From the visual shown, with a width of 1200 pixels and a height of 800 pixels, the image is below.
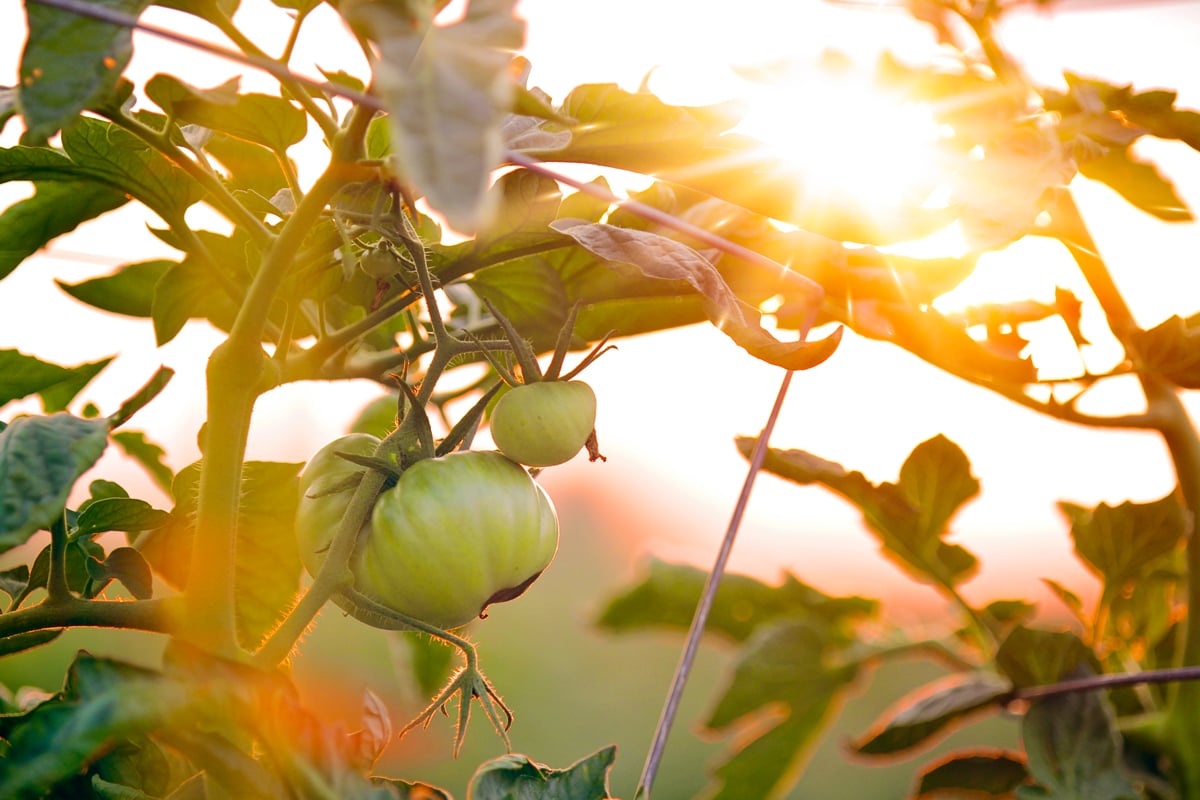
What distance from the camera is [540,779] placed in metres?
0.35

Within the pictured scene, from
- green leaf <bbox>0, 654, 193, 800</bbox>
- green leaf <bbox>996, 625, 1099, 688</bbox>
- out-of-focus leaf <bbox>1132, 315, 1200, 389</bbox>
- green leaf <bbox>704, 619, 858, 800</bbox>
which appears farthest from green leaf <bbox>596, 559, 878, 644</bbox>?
green leaf <bbox>0, 654, 193, 800</bbox>

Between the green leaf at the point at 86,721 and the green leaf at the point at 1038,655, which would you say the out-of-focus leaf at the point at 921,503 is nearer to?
the green leaf at the point at 1038,655

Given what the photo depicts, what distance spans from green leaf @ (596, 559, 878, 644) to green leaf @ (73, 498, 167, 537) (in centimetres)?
48

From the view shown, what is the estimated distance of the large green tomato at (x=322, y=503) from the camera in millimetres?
364

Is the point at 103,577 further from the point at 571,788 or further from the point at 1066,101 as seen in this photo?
the point at 1066,101

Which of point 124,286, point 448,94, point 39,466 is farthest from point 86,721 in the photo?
point 124,286

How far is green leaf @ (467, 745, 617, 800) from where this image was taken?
34 centimetres

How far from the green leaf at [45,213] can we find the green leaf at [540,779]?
0.29m

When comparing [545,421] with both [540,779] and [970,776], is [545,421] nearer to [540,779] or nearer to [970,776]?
[540,779]

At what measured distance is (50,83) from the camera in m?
0.24

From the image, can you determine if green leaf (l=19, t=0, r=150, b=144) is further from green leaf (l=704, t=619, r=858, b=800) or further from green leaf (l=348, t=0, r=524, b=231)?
green leaf (l=704, t=619, r=858, b=800)

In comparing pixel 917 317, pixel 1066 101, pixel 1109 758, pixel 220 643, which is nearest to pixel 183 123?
pixel 220 643

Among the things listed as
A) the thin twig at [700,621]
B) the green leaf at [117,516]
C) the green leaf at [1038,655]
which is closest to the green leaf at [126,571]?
the green leaf at [117,516]

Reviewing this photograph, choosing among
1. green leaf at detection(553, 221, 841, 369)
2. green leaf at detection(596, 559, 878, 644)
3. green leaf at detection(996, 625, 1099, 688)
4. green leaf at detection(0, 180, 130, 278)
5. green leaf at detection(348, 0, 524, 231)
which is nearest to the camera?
green leaf at detection(348, 0, 524, 231)
